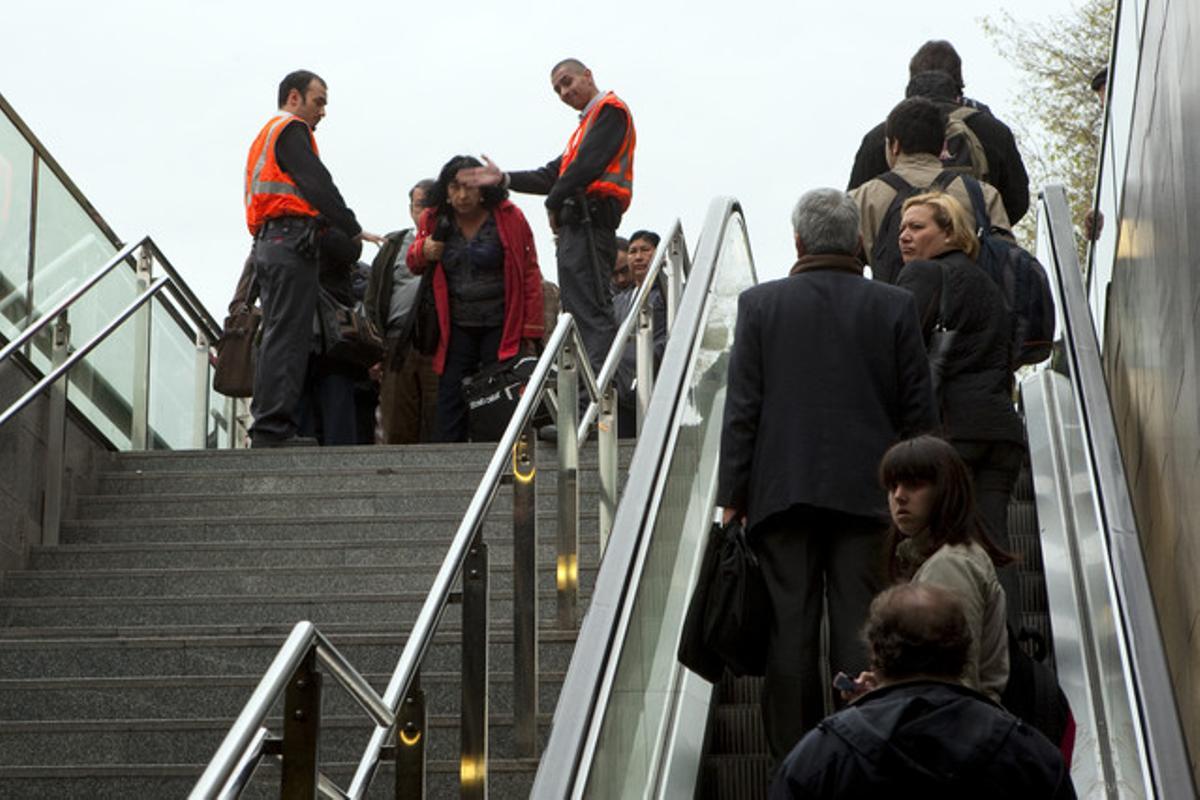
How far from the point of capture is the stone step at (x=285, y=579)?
28.7ft

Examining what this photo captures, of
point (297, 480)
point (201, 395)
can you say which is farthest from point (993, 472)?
point (201, 395)

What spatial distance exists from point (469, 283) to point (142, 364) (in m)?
1.80

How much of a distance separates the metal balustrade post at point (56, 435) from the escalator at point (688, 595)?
300cm

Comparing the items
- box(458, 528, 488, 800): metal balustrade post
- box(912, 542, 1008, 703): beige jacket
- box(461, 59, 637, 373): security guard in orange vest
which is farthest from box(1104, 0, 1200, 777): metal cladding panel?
box(461, 59, 637, 373): security guard in orange vest

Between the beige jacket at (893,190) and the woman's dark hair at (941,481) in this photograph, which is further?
the beige jacket at (893,190)

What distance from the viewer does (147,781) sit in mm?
6961

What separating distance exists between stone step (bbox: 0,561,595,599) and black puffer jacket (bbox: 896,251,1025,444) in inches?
65.0

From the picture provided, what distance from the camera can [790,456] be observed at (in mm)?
6531

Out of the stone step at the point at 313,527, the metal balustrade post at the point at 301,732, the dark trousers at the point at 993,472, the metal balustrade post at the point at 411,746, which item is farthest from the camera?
the stone step at the point at 313,527

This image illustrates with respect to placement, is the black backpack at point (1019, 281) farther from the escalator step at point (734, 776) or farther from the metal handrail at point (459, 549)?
the escalator step at point (734, 776)

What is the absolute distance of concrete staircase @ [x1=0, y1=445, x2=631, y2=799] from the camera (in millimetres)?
7254

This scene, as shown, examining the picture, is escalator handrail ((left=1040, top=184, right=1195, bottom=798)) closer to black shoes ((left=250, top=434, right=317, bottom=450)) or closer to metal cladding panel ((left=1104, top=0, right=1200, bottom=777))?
metal cladding panel ((left=1104, top=0, right=1200, bottom=777))

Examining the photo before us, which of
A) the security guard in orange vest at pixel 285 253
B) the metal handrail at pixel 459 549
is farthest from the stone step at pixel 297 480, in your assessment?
the metal handrail at pixel 459 549

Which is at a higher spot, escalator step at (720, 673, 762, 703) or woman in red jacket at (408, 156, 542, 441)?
woman in red jacket at (408, 156, 542, 441)
